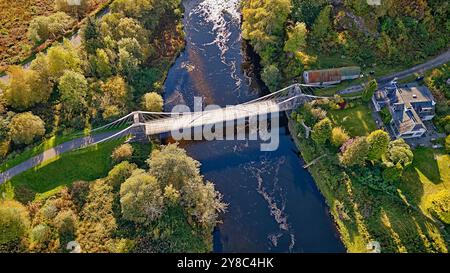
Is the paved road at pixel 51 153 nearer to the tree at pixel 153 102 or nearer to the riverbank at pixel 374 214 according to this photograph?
the tree at pixel 153 102

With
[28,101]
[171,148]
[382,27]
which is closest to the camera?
[171,148]

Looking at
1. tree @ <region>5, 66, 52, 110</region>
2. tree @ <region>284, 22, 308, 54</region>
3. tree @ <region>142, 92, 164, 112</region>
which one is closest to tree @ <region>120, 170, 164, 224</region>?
tree @ <region>142, 92, 164, 112</region>

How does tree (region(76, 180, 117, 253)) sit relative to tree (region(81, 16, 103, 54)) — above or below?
below

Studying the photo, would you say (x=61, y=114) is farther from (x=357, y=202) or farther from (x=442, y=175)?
(x=442, y=175)

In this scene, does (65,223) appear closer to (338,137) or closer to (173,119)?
(173,119)

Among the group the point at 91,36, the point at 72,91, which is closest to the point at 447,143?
the point at 72,91

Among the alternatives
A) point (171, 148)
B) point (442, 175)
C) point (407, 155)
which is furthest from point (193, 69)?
point (442, 175)

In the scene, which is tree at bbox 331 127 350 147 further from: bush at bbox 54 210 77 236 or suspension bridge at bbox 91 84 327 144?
bush at bbox 54 210 77 236
